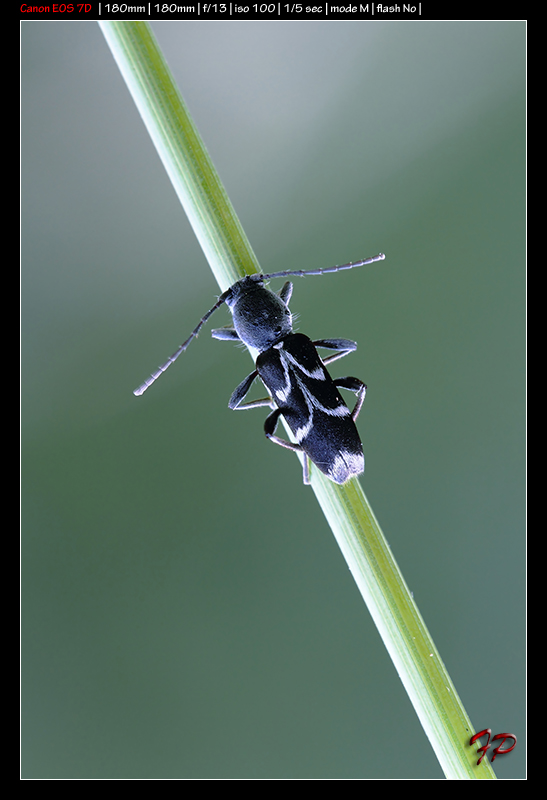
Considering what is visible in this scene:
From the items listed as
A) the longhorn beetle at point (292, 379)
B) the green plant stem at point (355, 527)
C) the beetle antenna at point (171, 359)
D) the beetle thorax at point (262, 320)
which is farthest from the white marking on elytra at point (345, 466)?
the beetle antenna at point (171, 359)

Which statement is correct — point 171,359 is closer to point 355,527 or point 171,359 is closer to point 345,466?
point 345,466

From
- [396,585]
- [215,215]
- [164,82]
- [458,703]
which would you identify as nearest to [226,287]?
[215,215]

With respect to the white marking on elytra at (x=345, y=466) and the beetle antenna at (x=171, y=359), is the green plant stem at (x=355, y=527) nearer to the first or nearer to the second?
the white marking on elytra at (x=345, y=466)

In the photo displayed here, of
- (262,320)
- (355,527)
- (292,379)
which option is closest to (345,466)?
(355,527)

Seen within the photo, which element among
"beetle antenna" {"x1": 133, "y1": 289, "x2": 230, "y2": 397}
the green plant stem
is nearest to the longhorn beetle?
"beetle antenna" {"x1": 133, "y1": 289, "x2": 230, "y2": 397}

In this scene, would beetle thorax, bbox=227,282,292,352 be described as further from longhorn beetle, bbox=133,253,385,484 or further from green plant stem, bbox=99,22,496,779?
green plant stem, bbox=99,22,496,779

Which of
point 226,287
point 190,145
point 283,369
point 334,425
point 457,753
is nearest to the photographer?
point 457,753

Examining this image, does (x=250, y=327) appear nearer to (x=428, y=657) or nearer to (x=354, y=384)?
(x=354, y=384)
